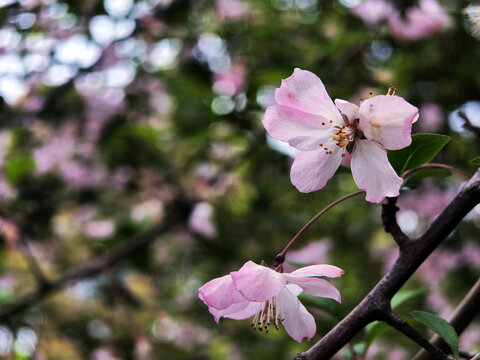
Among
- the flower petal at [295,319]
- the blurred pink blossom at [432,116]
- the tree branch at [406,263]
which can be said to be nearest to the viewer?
the tree branch at [406,263]

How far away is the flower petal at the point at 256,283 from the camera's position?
477mm

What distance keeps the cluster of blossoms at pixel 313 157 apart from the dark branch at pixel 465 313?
0.14 m

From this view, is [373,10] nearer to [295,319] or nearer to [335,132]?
[335,132]

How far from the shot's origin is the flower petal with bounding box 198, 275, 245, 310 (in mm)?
489

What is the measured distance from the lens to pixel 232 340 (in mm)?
2734

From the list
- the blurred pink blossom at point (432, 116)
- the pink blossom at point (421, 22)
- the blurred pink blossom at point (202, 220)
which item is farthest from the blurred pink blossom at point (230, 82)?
the blurred pink blossom at point (432, 116)

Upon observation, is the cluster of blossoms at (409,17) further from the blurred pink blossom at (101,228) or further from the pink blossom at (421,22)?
the blurred pink blossom at (101,228)

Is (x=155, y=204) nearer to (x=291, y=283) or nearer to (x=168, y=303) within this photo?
(x=168, y=303)

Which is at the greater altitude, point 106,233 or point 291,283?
point 291,283

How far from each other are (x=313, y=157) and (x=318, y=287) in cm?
14

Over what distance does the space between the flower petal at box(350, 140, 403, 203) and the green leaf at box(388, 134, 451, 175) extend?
3 cm

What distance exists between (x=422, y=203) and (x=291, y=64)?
0.93m

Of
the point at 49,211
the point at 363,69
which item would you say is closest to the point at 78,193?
the point at 49,211

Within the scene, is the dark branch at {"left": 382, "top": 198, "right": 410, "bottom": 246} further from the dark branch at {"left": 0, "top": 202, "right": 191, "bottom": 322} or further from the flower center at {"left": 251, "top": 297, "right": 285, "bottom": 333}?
the dark branch at {"left": 0, "top": 202, "right": 191, "bottom": 322}
